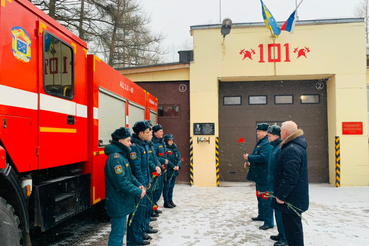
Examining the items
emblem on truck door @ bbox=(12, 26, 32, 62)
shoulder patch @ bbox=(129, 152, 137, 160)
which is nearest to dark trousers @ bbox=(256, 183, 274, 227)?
shoulder patch @ bbox=(129, 152, 137, 160)

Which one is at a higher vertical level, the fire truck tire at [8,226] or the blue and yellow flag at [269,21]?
the blue and yellow flag at [269,21]

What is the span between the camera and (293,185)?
3.73 metres

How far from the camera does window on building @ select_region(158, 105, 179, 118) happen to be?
10.6m

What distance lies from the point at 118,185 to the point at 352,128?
859cm

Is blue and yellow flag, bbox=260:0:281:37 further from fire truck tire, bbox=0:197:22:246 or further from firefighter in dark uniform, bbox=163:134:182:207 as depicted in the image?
fire truck tire, bbox=0:197:22:246

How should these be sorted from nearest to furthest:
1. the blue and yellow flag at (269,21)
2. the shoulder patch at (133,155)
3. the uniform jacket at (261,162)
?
the shoulder patch at (133,155) → the uniform jacket at (261,162) → the blue and yellow flag at (269,21)

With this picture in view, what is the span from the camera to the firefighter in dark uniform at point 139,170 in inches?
165

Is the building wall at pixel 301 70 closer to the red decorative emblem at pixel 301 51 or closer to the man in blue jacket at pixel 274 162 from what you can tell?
the red decorative emblem at pixel 301 51

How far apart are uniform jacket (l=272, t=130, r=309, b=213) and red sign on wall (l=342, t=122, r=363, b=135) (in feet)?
22.4

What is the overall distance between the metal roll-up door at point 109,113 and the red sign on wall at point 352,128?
7.20 meters

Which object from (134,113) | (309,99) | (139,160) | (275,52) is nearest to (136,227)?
(139,160)

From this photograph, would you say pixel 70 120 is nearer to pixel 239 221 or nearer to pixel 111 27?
pixel 239 221

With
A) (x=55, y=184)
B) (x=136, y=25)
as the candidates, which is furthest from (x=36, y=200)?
(x=136, y=25)

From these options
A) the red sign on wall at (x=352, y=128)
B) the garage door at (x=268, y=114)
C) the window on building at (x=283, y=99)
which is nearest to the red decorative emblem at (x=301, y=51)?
the garage door at (x=268, y=114)
